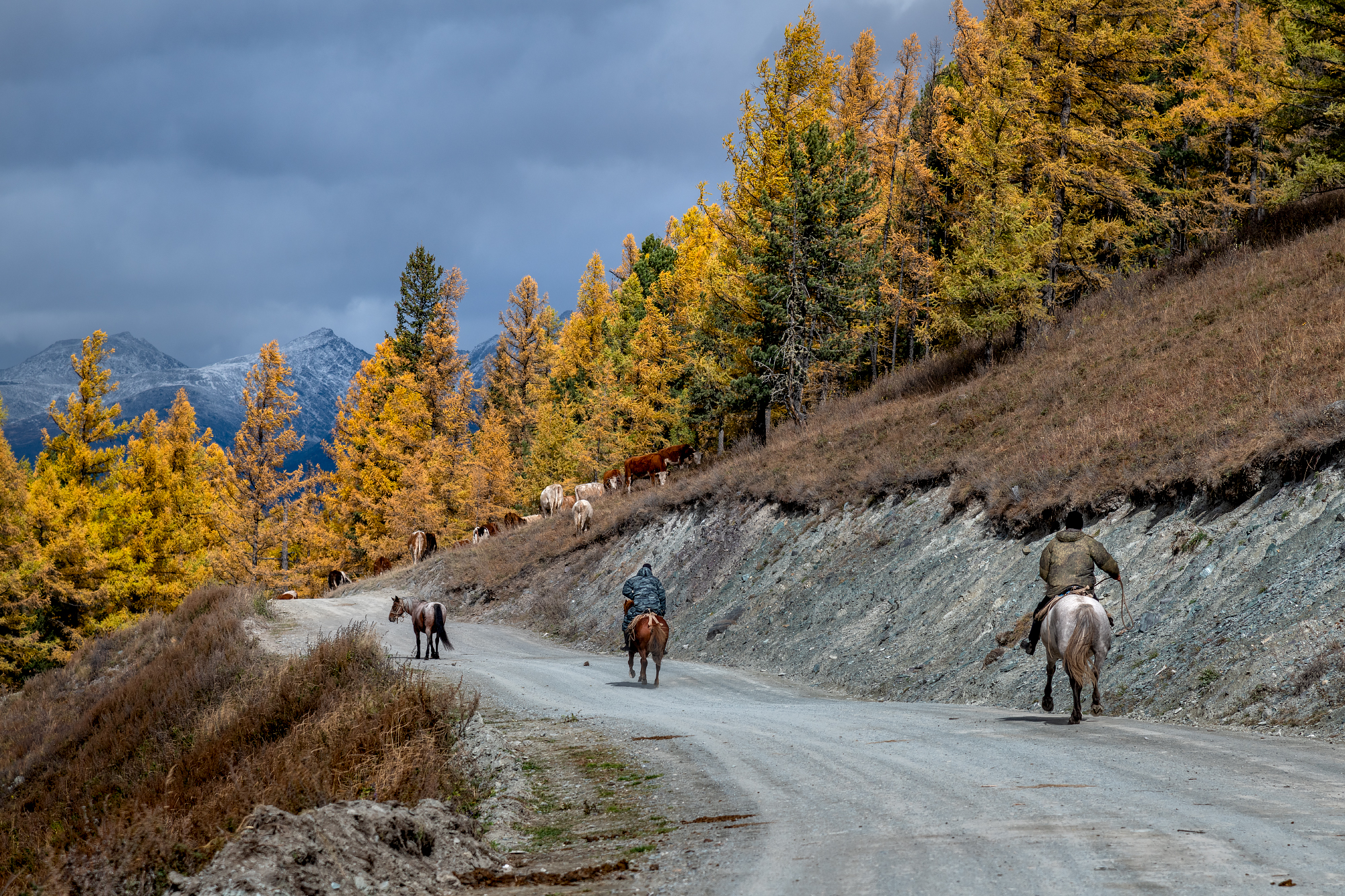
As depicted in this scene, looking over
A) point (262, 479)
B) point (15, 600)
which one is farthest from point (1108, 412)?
point (262, 479)

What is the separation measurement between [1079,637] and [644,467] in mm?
30225

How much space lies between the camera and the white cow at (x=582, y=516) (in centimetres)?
3538

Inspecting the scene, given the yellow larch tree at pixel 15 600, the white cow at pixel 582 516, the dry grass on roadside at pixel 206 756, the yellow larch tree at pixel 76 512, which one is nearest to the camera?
the dry grass on roadside at pixel 206 756

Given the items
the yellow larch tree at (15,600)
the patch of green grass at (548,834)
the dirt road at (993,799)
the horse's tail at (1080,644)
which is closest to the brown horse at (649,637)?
the dirt road at (993,799)

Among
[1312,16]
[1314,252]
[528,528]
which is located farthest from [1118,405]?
[528,528]

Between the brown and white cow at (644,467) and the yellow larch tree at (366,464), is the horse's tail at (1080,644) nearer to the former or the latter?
the brown and white cow at (644,467)

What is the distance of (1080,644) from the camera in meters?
9.99

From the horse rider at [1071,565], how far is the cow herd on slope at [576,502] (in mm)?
25822

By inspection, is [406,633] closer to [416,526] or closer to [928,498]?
[928,498]

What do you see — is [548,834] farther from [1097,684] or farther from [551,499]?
[551,499]

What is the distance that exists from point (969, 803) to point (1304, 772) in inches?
121

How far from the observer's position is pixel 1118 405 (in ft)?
64.6

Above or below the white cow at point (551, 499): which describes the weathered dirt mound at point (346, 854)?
below

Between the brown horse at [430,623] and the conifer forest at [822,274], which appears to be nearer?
the brown horse at [430,623]
